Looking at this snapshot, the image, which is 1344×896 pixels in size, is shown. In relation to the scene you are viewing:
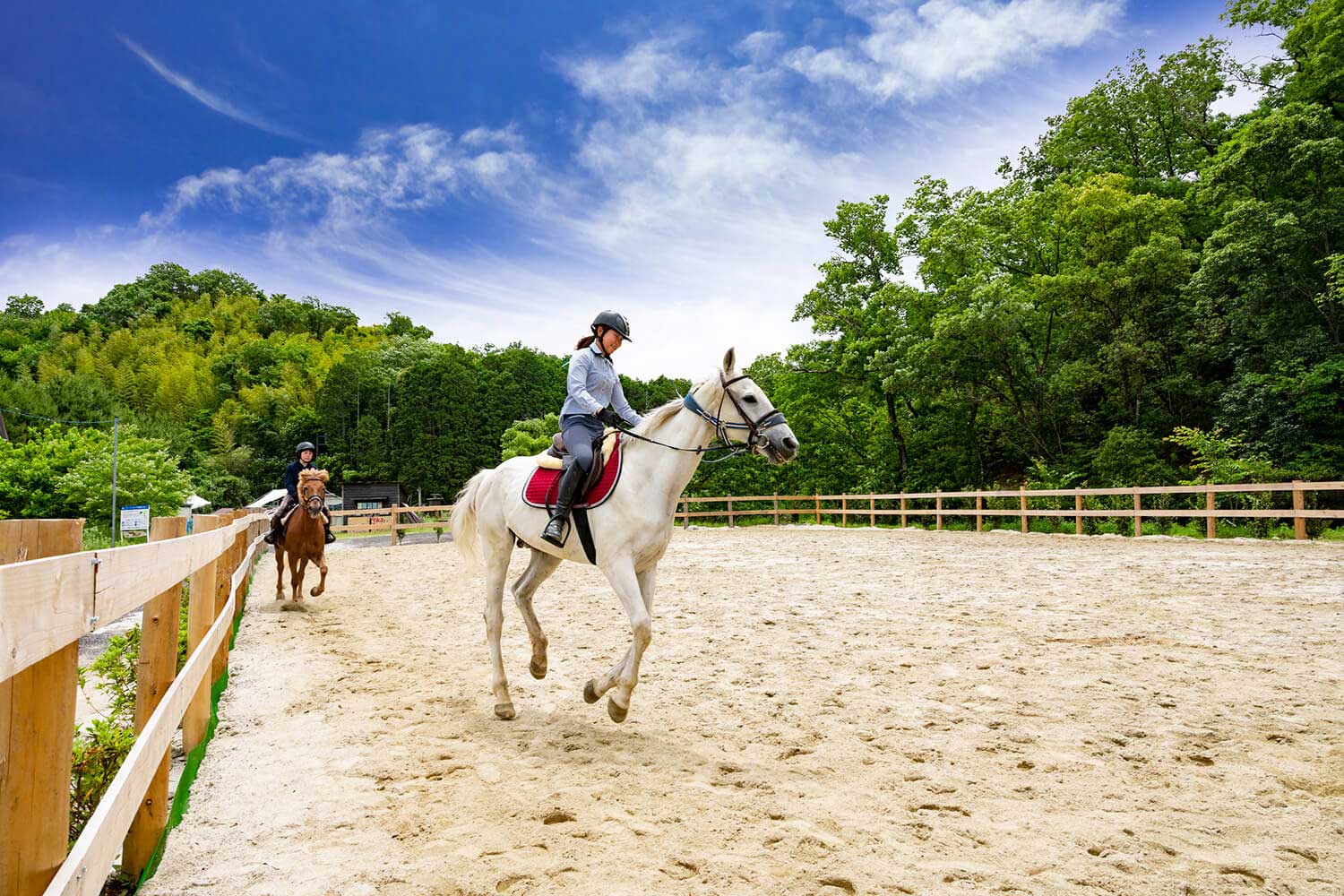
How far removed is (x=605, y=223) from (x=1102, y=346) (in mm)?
26935

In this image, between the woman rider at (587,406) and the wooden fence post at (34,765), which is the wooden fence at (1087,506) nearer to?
the woman rider at (587,406)

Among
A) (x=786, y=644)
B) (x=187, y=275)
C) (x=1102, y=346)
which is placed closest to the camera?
(x=786, y=644)

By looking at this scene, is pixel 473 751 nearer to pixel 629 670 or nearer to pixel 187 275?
pixel 629 670

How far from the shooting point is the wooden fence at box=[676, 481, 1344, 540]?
44.3 feet

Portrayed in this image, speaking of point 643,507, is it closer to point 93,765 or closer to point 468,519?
point 468,519

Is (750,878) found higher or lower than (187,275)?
lower

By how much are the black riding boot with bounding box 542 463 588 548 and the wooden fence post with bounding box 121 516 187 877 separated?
2155 mm

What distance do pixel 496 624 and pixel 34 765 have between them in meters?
3.65

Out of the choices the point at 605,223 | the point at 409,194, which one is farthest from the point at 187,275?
the point at 605,223

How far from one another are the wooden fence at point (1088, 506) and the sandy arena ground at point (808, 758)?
21.1 ft

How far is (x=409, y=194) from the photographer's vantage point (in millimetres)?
85938

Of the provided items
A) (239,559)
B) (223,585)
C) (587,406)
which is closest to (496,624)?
(587,406)

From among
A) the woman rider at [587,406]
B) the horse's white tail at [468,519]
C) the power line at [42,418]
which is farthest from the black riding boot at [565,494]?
the power line at [42,418]

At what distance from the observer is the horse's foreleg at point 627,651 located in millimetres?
4316
